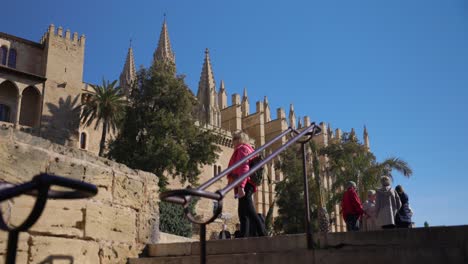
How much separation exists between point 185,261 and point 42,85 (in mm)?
32196

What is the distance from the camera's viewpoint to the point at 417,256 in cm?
353

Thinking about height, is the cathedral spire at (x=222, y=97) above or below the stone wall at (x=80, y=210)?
above

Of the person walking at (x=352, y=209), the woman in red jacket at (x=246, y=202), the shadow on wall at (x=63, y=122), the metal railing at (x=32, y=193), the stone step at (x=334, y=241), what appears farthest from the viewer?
the shadow on wall at (x=63, y=122)

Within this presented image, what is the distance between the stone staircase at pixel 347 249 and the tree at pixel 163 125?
21380 millimetres

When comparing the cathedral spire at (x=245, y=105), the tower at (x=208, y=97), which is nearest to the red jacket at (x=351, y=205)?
the tower at (x=208, y=97)

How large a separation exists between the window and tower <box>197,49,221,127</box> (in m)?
25.0

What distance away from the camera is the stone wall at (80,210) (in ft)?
13.3

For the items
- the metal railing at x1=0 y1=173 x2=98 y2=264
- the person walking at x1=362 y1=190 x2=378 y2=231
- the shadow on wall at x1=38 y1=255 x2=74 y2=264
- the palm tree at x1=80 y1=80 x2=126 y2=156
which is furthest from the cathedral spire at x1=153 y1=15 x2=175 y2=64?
the metal railing at x1=0 y1=173 x2=98 y2=264

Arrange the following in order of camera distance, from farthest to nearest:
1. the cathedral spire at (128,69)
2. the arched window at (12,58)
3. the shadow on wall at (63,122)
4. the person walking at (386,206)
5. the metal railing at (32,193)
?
the cathedral spire at (128,69), the arched window at (12,58), the shadow on wall at (63,122), the person walking at (386,206), the metal railing at (32,193)

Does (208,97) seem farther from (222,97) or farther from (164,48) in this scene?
(164,48)

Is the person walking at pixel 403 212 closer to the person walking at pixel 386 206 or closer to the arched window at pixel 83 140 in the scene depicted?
the person walking at pixel 386 206

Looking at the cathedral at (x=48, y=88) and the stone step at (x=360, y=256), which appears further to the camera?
the cathedral at (x=48, y=88)

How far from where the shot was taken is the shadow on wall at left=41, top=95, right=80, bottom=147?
3238 cm

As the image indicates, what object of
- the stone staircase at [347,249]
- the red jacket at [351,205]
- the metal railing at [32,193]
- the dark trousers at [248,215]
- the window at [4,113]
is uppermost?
the window at [4,113]
